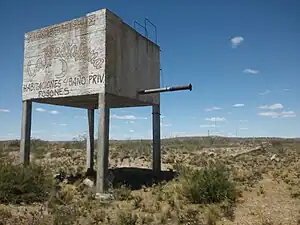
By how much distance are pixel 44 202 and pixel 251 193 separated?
7458 mm

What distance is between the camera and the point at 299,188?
40.2 ft

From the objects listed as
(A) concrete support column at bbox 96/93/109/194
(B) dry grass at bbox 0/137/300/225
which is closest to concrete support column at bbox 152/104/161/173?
(B) dry grass at bbox 0/137/300/225

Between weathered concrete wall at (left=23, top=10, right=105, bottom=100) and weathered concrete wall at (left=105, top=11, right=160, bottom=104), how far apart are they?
45 cm

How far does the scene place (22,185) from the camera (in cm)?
1077

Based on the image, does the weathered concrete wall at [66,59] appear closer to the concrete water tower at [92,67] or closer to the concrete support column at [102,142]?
the concrete water tower at [92,67]

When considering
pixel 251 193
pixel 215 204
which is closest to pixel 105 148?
pixel 215 204

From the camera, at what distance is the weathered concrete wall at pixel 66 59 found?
12.8 metres

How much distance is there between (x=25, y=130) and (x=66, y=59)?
4140 mm

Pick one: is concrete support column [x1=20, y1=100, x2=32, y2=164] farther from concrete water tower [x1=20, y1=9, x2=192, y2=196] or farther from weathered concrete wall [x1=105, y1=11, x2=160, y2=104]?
weathered concrete wall [x1=105, y1=11, x2=160, y2=104]

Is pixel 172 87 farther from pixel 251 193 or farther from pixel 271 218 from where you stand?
pixel 271 218

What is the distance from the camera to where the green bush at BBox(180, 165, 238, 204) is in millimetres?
10398

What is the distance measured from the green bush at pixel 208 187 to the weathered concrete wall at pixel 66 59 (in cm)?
508

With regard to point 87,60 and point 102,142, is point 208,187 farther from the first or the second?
point 87,60

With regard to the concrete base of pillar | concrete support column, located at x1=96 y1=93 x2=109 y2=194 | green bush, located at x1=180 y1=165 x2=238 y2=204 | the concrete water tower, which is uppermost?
the concrete water tower
